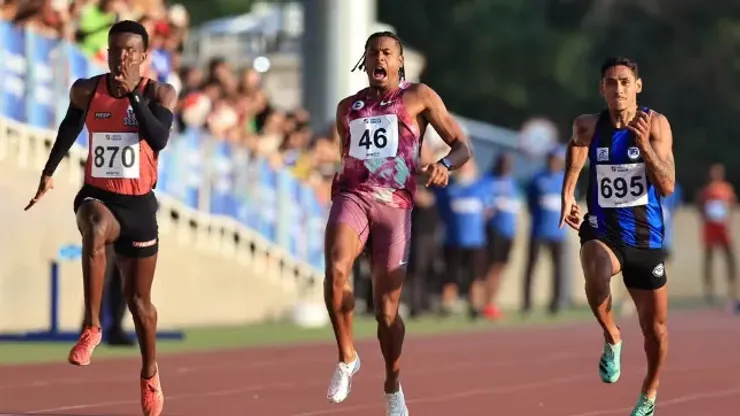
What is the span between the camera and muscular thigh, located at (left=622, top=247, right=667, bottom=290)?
1012 centimetres

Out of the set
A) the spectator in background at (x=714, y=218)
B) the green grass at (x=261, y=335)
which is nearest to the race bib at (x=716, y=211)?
the spectator in background at (x=714, y=218)

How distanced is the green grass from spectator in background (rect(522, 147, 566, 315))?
0.63 m

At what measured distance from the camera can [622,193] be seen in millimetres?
10148

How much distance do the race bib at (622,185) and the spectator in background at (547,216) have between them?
43.4 ft

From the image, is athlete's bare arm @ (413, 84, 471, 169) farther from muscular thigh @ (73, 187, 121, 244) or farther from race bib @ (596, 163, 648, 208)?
muscular thigh @ (73, 187, 121, 244)

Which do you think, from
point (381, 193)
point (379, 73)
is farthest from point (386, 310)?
point (379, 73)

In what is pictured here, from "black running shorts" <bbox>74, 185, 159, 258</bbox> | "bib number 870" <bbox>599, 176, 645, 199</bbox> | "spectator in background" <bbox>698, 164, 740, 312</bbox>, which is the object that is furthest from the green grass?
"bib number 870" <bbox>599, 176, 645, 199</bbox>

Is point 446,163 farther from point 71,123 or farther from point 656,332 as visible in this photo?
point 71,123

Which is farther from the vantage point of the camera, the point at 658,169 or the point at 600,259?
the point at 600,259

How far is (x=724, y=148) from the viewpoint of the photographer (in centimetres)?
4903

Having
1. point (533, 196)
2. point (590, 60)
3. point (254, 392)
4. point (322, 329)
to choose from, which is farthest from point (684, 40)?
point (254, 392)

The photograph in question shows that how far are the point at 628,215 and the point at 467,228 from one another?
1321 cm

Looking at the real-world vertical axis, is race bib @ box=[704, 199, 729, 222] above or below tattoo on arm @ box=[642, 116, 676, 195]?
below

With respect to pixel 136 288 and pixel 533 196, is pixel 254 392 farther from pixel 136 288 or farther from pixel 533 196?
pixel 533 196
